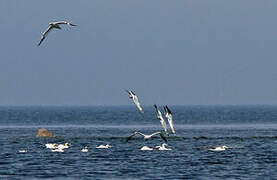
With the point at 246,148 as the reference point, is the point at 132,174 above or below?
below

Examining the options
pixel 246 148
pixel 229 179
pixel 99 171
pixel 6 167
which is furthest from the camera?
pixel 246 148

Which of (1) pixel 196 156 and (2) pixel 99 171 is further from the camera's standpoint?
(1) pixel 196 156

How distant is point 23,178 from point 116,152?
23.1 meters

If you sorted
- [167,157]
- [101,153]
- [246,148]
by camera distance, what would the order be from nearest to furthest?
1. [167,157]
2. [101,153]
3. [246,148]

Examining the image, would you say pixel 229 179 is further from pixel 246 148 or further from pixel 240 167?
pixel 246 148

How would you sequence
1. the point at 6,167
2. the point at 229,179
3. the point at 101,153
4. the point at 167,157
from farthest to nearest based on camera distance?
the point at 101,153 → the point at 167,157 → the point at 6,167 → the point at 229,179

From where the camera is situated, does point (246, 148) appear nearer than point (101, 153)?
No

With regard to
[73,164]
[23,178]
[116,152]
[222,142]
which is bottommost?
[23,178]

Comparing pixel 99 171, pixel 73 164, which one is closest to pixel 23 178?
pixel 99 171

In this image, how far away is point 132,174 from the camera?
53344 millimetres

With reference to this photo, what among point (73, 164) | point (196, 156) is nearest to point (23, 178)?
point (73, 164)

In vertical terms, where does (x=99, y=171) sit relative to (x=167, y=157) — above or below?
below

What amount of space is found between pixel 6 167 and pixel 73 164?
554cm

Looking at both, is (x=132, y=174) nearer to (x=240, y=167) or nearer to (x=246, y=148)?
(x=240, y=167)
